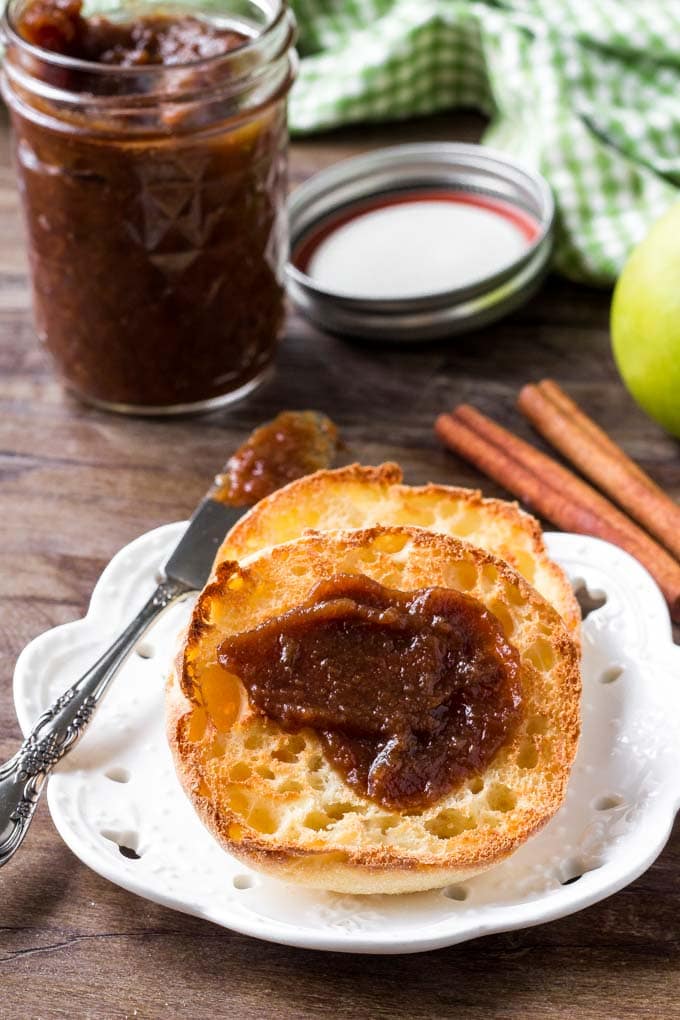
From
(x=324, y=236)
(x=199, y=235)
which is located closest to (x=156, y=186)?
(x=199, y=235)

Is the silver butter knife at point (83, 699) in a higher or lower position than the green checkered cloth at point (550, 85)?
lower

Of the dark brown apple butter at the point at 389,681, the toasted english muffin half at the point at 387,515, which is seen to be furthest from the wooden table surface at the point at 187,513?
the toasted english muffin half at the point at 387,515

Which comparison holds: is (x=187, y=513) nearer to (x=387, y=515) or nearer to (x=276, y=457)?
(x=276, y=457)

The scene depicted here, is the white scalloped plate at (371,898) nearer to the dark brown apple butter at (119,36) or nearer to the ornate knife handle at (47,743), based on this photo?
the ornate knife handle at (47,743)

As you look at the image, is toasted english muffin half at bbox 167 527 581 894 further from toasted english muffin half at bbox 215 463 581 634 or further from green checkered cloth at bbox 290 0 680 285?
green checkered cloth at bbox 290 0 680 285

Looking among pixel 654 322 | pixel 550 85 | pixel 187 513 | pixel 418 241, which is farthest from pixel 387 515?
pixel 550 85
